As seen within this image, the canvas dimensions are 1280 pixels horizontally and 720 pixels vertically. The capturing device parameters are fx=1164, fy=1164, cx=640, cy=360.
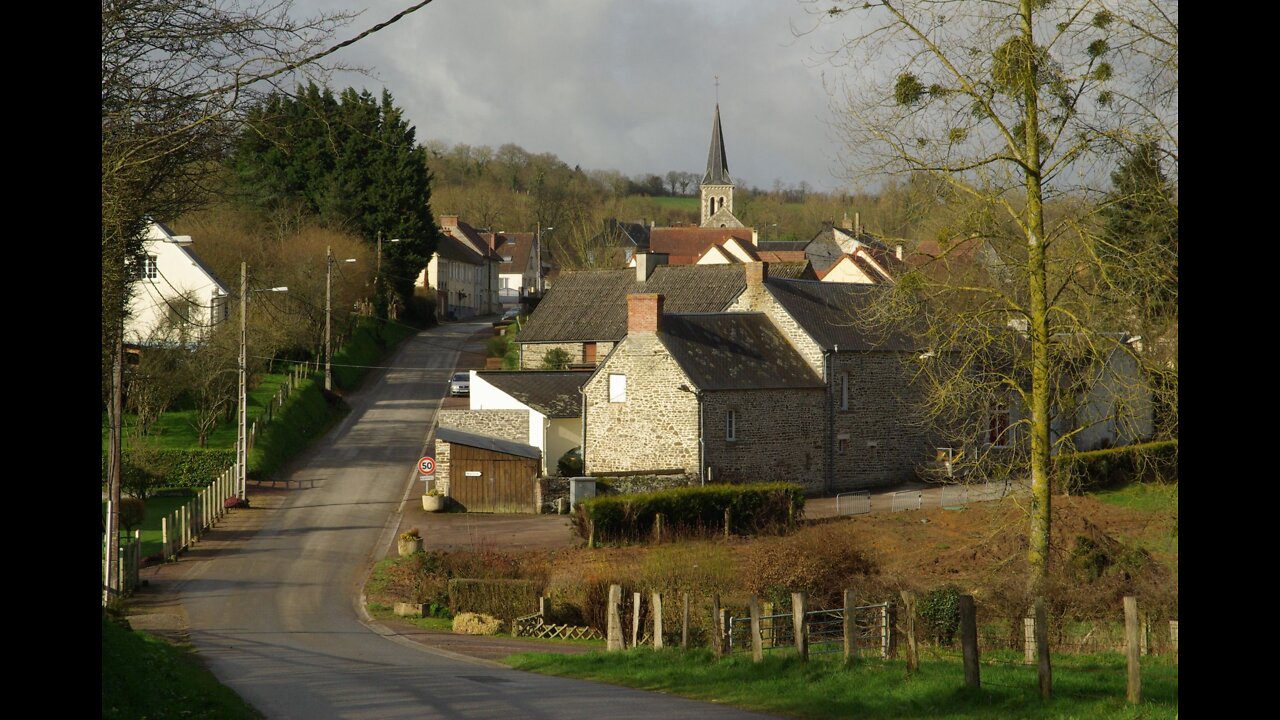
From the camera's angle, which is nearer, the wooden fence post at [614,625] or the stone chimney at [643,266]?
the wooden fence post at [614,625]

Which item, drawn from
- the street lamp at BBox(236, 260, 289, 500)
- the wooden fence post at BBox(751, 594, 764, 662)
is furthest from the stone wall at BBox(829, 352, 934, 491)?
the wooden fence post at BBox(751, 594, 764, 662)

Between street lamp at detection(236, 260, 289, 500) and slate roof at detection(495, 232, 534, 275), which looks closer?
street lamp at detection(236, 260, 289, 500)

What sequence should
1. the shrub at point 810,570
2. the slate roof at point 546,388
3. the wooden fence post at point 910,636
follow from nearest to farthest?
the wooden fence post at point 910,636
the shrub at point 810,570
the slate roof at point 546,388

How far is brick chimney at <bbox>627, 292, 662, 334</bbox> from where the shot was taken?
Answer: 36469 millimetres

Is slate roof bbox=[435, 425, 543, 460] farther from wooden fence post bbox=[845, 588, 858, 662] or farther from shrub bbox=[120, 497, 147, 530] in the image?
wooden fence post bbox=[845, 588, 858, 662]

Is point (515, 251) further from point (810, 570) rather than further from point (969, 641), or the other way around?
point (969, 641)

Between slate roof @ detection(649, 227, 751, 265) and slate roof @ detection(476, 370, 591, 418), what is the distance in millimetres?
55405

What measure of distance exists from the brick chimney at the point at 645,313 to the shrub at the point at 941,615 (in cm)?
1928

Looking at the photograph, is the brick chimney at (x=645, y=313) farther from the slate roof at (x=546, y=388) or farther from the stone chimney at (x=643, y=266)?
the stone chimney at (x=643, y=266)

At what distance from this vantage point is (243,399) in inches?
1293

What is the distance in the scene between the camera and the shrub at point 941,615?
58.2 feet

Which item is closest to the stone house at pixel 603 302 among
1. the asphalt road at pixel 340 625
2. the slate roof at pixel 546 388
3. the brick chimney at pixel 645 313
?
the asphalt road at pixel 340 625
